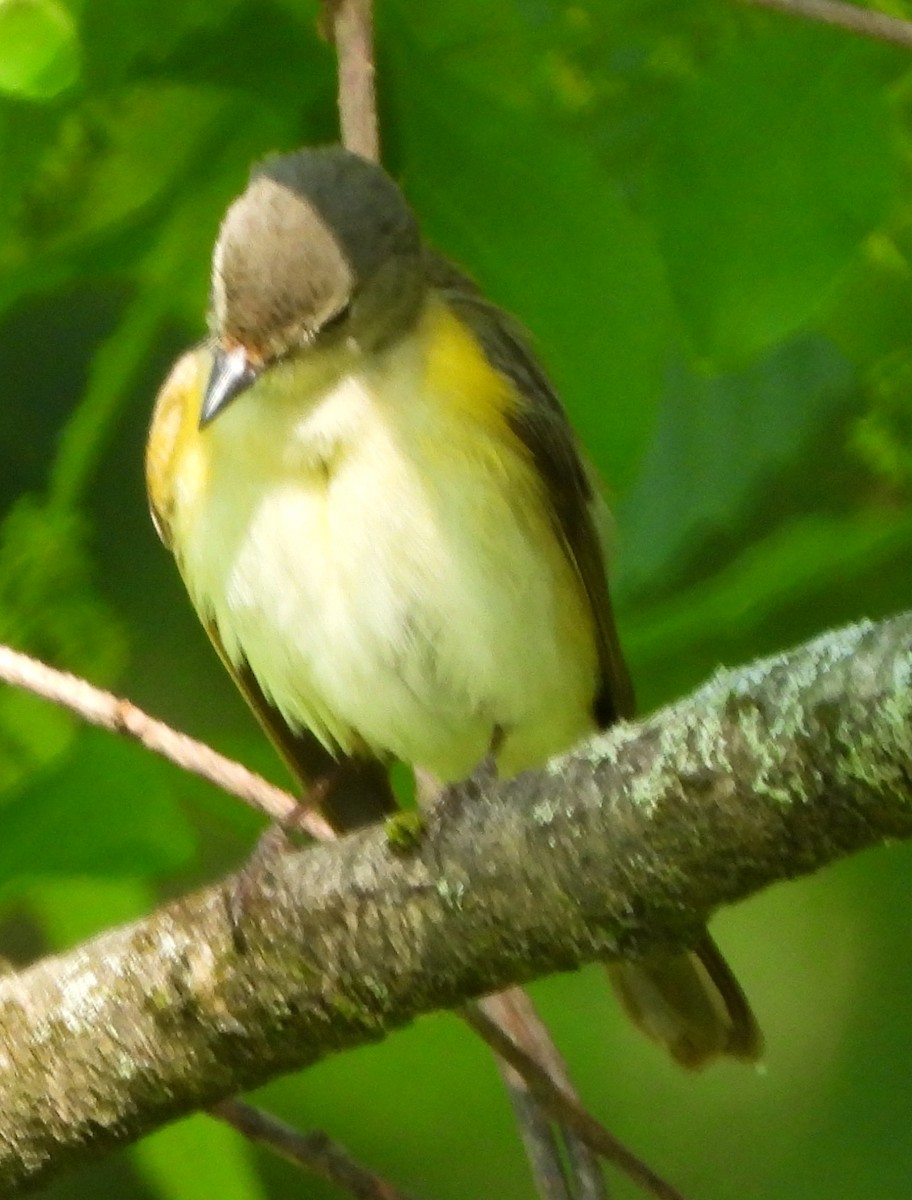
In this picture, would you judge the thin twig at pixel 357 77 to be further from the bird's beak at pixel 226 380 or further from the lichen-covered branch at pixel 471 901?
the lichen-covered branch at pixel 471 901

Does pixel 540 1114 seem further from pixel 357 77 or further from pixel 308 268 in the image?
pixel 357 77

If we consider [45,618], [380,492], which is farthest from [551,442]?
[45,618]

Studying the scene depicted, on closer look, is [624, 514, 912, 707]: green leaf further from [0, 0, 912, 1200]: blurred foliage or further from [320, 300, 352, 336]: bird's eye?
[320, 300, 352, 336]: bird's eye

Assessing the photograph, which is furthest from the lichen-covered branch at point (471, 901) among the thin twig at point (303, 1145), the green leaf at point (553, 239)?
the green leaf at point (553, 239)

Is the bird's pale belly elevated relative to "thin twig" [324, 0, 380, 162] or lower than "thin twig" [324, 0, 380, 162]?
lower

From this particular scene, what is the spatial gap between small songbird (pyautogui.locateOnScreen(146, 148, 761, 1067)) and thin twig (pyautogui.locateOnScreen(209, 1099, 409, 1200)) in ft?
0.78

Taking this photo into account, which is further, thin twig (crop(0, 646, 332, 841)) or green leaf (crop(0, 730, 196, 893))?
green leaf (crop(0, 730, 196, 893))

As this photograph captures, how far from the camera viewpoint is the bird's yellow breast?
99 centimetres

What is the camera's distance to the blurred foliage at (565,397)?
120 centimetres

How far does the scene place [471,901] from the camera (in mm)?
690

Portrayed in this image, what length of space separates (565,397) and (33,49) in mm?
520

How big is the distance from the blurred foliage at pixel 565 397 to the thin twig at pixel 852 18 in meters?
0.21

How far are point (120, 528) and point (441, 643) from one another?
2.09 feet

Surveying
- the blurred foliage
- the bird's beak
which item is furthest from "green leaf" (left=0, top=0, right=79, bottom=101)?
the bird's beak
